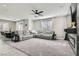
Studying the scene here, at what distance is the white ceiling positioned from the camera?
2.09m

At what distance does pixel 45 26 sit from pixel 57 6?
2.25 feet

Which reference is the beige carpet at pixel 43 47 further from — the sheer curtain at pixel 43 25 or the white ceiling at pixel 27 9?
the white ceiling at pixel 27 9

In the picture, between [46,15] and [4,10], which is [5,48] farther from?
[46,15]

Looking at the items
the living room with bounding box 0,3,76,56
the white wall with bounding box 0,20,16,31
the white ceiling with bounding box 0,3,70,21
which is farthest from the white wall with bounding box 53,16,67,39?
the white wall with bounding box 0,20,16,31

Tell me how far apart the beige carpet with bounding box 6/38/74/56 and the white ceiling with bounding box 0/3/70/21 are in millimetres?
784

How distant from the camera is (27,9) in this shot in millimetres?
2213

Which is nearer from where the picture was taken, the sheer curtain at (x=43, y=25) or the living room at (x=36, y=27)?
the living room at (x=36, y=27)

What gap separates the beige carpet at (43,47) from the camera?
218cm

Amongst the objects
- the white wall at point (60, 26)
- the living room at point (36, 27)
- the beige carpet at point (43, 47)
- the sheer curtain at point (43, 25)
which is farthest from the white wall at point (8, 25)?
the white wall at point (60, 26)

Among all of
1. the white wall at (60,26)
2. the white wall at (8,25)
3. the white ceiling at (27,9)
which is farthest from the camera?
the white wall at (8,25)

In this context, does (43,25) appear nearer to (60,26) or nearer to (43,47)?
(60,26)

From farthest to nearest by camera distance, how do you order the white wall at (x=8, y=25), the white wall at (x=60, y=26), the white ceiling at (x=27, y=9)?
the white wall at (x=8, y=25)
the white wall at (x=60, y=26)
the white ceiling at (x=27, y=9)

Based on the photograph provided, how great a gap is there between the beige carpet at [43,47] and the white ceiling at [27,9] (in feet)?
2.57

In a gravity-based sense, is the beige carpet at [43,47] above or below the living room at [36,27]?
below
